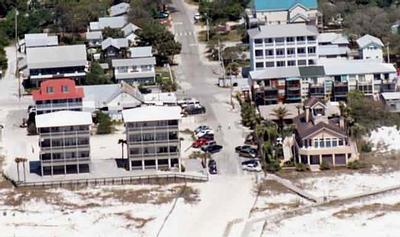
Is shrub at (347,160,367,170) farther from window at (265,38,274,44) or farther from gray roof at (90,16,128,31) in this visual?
gray roof at (90,16,128,31)

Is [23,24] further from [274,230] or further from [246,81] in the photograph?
[274,230]

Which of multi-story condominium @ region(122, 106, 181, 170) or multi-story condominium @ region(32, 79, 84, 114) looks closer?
multi-story condominium @ region(122, 106, 181, 170)

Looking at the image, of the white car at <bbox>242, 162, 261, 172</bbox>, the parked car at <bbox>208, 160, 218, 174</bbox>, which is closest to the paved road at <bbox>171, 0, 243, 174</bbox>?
the parked car at <bbox>208, 160, 218, 174</bbox>

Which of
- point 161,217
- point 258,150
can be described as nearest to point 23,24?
point 258,150

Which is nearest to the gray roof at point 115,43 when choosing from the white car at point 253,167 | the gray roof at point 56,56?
the gray roof at point 56,56

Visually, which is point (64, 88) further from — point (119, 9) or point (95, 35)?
point (119, 9)
